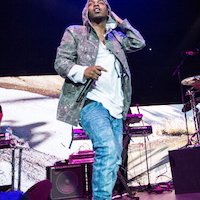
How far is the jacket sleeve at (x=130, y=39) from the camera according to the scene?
2.17 meters

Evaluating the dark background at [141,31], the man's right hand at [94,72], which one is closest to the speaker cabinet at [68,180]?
the dark background at [141,31]

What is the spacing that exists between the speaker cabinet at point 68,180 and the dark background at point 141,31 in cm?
195

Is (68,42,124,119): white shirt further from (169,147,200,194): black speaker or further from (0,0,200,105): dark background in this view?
(0,0,200,105): dark background

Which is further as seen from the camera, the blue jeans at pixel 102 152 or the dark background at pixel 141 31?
the dark background at pixel 141 31

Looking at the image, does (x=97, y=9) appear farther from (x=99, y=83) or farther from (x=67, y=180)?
(x=67, y=180)

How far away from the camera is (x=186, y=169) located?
3.88m

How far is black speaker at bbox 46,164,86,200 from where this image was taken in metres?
4.27

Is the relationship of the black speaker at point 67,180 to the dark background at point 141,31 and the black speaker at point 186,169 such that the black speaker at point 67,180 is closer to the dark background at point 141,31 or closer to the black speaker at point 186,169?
the black speaker at point 186,169

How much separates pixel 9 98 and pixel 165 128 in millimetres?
2570

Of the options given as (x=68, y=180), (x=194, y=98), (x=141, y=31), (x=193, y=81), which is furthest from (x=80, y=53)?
(x=141, y=31)

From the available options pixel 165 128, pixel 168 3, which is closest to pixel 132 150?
pixel 165 128

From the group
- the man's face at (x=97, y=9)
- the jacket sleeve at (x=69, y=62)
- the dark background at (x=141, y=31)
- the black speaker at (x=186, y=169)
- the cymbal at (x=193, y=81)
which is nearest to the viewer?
the jacket sleeve at (x=69, y=62)

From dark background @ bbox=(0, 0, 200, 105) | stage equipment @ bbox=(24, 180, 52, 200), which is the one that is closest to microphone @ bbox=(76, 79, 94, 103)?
stage equipment @ bbox=(24, 180, 52, 200)

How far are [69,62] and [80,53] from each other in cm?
12
